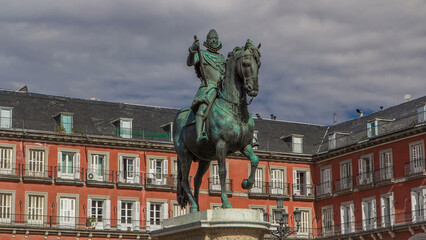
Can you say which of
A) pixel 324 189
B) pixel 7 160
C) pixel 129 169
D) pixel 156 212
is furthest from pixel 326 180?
pixel 7 160

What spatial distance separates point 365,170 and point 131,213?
1808cm

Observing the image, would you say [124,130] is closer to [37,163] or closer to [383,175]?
[37,163]

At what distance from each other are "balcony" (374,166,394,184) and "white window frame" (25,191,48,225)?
2432cm

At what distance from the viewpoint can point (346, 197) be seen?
69562 millimetres

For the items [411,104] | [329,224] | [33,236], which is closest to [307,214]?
[329,224]

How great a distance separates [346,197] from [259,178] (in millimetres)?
7225

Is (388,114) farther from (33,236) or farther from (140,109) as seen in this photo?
(33,236)

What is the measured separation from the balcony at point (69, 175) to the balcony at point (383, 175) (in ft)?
71.5

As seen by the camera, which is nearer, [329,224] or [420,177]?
[420,177]

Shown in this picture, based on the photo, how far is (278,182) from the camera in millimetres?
72562

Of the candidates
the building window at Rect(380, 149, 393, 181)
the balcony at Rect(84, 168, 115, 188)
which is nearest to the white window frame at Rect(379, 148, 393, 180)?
the building window at Rect(380, 149, 393, 181)

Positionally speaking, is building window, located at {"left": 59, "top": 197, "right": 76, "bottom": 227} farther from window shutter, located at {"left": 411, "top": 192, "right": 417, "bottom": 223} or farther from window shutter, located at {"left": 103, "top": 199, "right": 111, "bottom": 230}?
window shutter, located at {"left": 411, "top": 192, "right": 417, "bottom": 223}

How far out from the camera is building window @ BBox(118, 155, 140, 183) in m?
66.6

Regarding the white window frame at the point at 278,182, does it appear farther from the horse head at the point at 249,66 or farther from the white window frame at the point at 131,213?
the horse head at the point at 249,66
